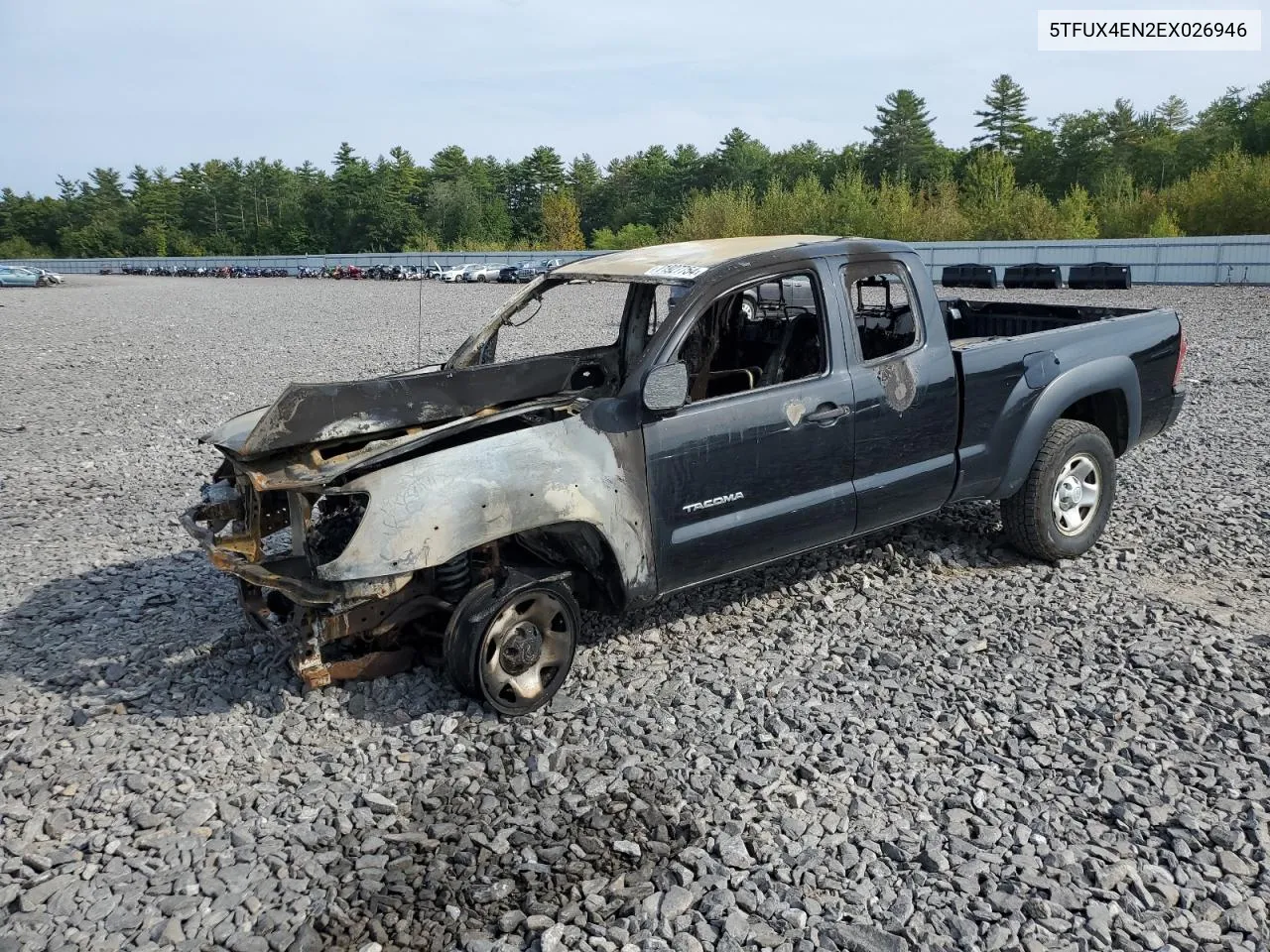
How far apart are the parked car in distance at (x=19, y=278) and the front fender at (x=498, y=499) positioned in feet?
173

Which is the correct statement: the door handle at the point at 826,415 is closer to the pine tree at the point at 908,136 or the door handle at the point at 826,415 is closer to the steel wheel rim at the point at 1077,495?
the steel wheel rim at the point at 1077,495

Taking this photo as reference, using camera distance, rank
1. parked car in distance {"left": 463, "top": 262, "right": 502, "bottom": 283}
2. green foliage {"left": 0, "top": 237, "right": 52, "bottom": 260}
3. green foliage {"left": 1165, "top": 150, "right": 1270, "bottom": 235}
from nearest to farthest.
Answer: green foliage {"left": 1165, "top": 150, "right": 1270, "bottom": 235} → parked car in distance {"left": 463, "top": 262, "right": 502, "bottom": 283} → green foliage {"left": 0, "top": 237, "right": 52, "bottom": 260}

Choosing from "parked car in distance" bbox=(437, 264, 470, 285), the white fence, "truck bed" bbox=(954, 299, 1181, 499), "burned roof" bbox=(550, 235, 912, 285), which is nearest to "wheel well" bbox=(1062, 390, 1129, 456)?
"truck bed" bbox=(954, 299, 1181, 499)

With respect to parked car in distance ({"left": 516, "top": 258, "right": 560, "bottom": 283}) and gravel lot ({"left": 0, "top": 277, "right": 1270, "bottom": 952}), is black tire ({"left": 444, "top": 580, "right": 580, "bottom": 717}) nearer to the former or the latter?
gravel lot ({"left": 0, "top": 277, "right": 1270, "bottom": 952})

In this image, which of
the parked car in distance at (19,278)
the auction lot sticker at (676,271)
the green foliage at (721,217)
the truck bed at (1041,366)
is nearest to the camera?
the auction lot sticker at (676,271)

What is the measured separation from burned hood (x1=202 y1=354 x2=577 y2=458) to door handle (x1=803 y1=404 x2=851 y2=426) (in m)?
1.35

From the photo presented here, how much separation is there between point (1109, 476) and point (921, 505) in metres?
1.53

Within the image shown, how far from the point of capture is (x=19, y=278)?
48625mm

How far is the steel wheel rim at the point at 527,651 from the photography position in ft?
14.3

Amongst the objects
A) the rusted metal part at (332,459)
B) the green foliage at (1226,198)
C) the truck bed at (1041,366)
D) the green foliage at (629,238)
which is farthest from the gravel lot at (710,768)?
the green foliage at (629,238)

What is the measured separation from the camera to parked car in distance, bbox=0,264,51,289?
157 feet

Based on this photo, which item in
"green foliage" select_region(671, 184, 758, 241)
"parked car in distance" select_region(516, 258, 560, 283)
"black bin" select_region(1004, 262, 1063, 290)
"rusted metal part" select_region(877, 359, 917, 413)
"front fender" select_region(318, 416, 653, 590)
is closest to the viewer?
"front fender" select_region(318, 416, 653, 590)

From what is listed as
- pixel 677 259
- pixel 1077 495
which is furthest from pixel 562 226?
pixel 677 259

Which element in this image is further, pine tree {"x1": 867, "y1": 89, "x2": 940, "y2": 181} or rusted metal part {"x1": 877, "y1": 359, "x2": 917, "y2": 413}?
pine tree {"x1": 867, "y1": 89, "x2": 940, "y2": 181}
